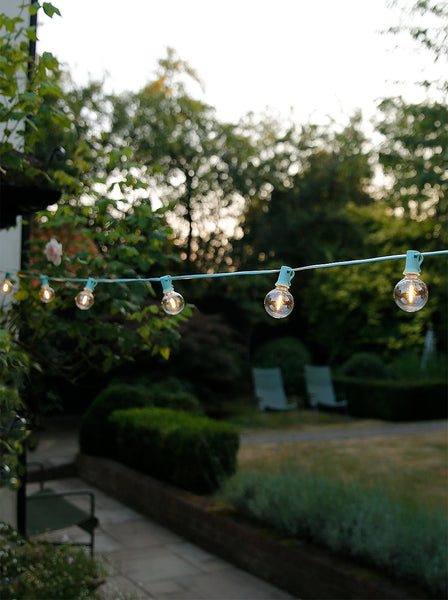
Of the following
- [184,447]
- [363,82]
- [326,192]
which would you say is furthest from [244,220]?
[184,447]

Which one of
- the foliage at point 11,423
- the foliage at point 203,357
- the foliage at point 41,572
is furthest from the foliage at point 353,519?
the foliage at point 203,357

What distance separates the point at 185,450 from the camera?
556 centimetres

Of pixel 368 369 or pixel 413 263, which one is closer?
pixel 413 263

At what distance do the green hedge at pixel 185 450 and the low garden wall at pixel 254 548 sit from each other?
0.43 ft

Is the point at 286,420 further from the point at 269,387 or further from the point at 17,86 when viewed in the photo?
the point at 17,86

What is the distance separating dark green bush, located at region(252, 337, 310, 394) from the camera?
1329 cm

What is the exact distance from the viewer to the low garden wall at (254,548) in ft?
12.1

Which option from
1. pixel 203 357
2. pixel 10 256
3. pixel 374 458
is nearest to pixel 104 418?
pixel 374 458

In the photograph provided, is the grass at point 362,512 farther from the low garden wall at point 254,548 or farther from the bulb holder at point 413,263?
the bulb holder at point 413,263

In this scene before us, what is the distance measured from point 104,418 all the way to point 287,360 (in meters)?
6.92

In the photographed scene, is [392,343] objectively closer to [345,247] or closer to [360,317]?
[360,317]

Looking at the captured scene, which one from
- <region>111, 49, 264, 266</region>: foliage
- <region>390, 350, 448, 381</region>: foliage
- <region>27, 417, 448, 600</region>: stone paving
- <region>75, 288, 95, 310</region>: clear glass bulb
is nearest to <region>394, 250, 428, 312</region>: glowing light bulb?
<region>75, 288, 95, 310</region>: clear glass bulb

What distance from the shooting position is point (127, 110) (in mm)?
12211

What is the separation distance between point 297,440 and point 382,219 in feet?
22.0
